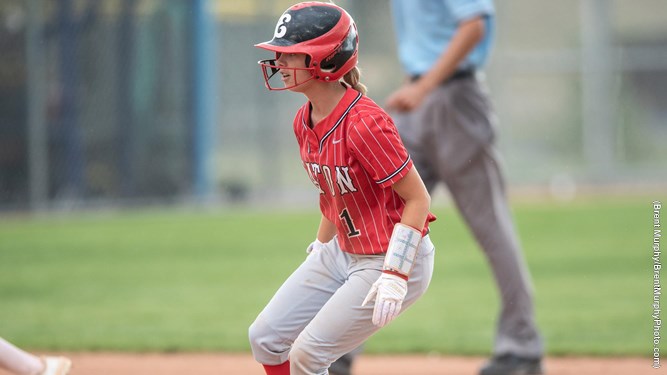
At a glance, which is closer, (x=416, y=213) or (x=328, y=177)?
(x=416, y=213)

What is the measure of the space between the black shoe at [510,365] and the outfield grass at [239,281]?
0.93m

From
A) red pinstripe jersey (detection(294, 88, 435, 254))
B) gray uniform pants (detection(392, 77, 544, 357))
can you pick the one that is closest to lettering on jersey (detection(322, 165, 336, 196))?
red pinstripe jersey (detection(294, 88, 435, 254))

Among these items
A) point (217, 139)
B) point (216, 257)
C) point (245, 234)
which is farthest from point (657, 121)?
point (216, 257)

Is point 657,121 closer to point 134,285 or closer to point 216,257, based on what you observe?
point 216,257

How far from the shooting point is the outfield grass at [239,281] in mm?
6969

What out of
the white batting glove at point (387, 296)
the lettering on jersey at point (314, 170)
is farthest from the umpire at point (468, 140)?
the white batting glove at point (387, 296)

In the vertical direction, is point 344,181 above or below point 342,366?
above

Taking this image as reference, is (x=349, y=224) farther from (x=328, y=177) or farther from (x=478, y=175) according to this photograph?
(x=478, y=175)

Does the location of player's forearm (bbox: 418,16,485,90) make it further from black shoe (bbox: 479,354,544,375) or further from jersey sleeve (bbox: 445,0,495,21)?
black shoe (bbox: 479,354,544,375)

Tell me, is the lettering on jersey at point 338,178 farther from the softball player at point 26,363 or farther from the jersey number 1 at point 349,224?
the softball player at point 26,363

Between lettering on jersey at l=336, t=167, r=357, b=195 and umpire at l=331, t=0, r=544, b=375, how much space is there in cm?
151

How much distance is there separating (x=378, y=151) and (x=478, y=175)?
195 centimetres

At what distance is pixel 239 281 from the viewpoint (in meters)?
9.45

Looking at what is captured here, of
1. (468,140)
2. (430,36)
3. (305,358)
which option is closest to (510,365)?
(468,140)
